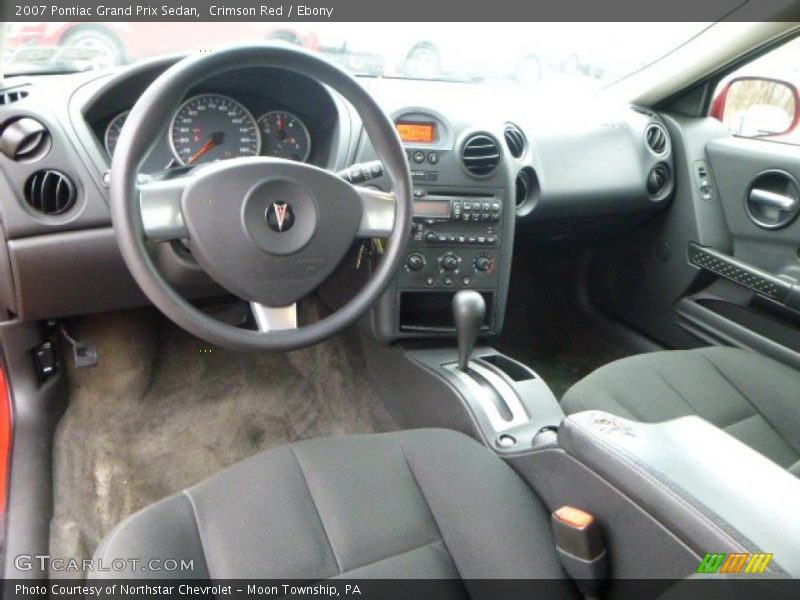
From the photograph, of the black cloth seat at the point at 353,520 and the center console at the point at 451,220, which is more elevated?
the center console at the point at 451,220

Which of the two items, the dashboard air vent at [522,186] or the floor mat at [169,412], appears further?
the dashboard air vent at [522,186]

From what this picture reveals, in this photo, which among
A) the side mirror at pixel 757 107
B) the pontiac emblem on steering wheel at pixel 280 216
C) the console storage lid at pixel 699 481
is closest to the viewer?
the console storage lid at pixel 699 481

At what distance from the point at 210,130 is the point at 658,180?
1.48m

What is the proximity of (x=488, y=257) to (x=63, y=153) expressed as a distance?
999 millimetres

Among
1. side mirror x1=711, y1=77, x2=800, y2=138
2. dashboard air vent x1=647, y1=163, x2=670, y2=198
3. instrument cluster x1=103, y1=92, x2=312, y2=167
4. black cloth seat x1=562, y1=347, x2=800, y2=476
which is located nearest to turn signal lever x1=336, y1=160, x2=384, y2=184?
instrument cluster x1=103, y1=92, x2=312, y2=167

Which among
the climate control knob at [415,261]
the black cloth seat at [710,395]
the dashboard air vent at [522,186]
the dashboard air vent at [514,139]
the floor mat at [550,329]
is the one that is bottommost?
the floor mat at [550,329]

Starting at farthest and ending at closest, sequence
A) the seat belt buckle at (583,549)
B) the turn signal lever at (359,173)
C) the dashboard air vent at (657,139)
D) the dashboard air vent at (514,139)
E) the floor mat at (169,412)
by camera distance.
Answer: the dashboard air vent at (657,139) → the dashboard air vent at (514,139) → the floor mat at (169,412) → the turn signal lever at (359,173) → the seat belt buckle at (583,549)

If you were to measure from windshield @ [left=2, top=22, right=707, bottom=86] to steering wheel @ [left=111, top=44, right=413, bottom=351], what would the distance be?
0.18 metres

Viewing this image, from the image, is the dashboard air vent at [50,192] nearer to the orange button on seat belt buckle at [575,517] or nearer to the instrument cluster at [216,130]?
the instrument cluster at [216,130]

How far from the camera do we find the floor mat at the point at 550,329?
8.18 feet

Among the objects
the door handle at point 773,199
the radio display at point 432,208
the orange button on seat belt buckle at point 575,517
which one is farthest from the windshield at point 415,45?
the orange button on seat belt buckle at point 575,517

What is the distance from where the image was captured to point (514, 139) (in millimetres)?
1949

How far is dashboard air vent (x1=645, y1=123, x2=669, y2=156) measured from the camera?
7.32ft

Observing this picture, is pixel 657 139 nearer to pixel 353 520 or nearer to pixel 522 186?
pixel 522 186
